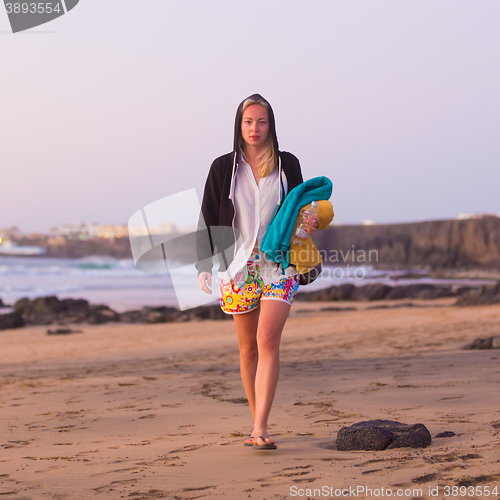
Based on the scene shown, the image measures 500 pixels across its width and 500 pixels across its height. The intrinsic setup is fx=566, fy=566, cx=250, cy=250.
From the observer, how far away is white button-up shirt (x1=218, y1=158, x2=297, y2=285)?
3.25 metres

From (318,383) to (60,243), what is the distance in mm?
45944

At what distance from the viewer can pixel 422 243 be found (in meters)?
37.6

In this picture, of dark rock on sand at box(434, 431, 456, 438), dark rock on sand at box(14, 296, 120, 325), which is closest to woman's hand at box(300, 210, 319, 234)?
dark rock on sand at box(434, 431, 456, 438)

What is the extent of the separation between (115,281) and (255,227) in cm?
2725

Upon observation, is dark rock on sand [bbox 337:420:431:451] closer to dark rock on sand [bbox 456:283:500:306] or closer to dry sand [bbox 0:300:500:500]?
dry sand [bbox 0:300:500:500]

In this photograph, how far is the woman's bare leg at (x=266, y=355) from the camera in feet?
10.5

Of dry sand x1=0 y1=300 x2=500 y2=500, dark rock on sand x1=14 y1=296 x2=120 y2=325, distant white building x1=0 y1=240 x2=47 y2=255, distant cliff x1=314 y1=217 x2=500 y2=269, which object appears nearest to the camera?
dry sand x1=0 y1=300 x2=500 y2=500

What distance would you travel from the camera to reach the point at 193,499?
2.39m

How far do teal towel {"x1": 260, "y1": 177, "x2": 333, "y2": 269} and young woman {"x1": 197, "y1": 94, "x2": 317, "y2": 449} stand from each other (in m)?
0.09

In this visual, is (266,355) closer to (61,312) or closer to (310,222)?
(310,222)

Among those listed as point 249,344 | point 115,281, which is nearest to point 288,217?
point 249,344

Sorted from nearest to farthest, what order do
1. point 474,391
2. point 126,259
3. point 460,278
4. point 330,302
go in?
point 474,391 < point 330,302 < point 460,278 < point 126,259

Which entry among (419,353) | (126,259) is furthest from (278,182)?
(126,259)

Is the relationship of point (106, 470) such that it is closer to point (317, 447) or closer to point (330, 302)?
point (317, 447)
